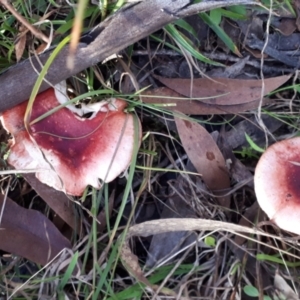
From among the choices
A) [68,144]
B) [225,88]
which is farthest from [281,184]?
[68,144]

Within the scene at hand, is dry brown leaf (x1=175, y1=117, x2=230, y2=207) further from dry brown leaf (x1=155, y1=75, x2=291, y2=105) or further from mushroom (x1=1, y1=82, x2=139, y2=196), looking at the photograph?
mushroom (x1=1, y1=82, x2=139, y2=196)

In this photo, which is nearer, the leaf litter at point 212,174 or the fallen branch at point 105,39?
the fallen branch at point 105,39

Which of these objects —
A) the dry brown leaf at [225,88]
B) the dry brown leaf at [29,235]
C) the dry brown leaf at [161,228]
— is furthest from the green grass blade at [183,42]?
the dry brown leaf at [29,235]

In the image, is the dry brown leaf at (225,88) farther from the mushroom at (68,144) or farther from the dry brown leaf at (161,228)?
the dry brown leaf at (161,228)

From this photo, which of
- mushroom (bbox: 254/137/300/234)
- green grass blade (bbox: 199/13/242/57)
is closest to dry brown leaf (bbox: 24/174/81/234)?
mushroom (bbox: 254/137/300/234)

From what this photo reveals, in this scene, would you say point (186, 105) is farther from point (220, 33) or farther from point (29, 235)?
point (29, 235)
